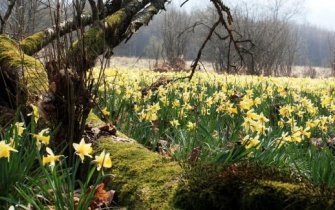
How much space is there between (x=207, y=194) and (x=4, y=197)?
0.86 meters

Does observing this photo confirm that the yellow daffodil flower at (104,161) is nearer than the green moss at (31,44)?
Yes

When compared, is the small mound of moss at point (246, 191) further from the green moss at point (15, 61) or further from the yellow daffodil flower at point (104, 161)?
the green moss at point (15, 61)

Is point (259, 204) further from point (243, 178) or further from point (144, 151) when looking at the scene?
point (144, 151)

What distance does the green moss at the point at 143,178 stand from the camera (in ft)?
7.53

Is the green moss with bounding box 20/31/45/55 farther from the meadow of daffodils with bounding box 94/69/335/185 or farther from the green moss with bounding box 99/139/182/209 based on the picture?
the green moss with bounding box 99/139/182/209

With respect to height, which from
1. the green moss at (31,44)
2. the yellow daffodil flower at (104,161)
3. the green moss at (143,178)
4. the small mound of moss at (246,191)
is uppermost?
the green moss at (31,44)

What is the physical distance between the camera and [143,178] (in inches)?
101

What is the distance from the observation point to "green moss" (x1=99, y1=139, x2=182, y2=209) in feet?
7.53

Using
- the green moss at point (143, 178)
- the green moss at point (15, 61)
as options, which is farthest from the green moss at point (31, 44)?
the green moss at point (143, 178)

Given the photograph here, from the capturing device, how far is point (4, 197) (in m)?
1.99

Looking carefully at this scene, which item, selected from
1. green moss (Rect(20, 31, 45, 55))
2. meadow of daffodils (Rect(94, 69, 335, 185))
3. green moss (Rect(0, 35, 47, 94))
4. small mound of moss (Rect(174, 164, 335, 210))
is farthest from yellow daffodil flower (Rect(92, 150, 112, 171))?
green moss (Rect(20, 31, 45, 55))

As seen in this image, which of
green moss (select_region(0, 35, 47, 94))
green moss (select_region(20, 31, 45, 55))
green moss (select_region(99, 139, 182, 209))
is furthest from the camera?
green moss (select_region(20, 31, 45, 55))

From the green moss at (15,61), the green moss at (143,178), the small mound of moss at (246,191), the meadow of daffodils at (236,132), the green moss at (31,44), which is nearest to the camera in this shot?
the small mound of moss at (246,191)

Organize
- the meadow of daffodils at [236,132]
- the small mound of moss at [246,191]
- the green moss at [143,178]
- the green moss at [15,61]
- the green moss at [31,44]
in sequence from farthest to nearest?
the green moss at [31,44]
the green moss at [15,61]
the meadow of daffodils at [236,132]
the green moss at [143,178]
the small mound of moss at [246,191]
